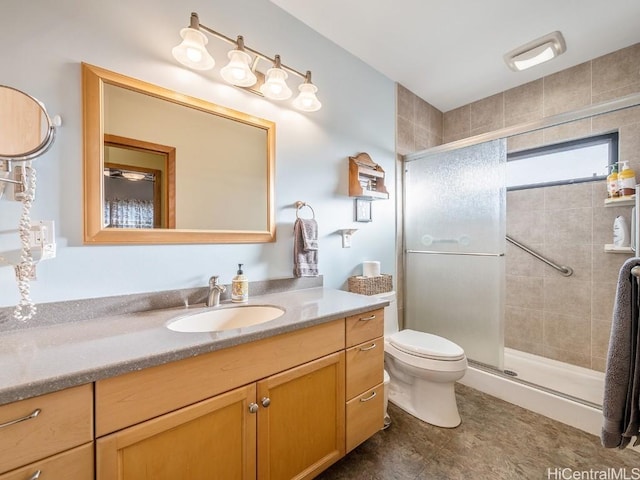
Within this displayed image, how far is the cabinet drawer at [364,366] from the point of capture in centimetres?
128

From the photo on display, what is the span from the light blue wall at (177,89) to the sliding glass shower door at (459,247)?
0.59m

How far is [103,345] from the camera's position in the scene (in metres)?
0.80

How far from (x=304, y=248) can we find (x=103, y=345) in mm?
982

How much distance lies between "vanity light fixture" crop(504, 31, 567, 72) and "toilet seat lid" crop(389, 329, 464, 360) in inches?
78.2

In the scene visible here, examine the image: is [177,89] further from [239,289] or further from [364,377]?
[364,377]

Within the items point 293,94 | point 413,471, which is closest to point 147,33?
point 293,94

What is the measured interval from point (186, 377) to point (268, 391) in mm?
310

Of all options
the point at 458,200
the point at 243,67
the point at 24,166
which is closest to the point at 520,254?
the point at 458,200

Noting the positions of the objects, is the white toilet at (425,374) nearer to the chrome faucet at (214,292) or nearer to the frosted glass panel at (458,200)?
the frosted glass panel at (458,200)

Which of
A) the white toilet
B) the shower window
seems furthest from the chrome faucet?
the shower window

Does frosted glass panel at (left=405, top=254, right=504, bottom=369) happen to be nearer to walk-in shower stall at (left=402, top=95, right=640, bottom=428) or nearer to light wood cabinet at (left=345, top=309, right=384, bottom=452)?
walk-in shower stall at (left=402, top=95, right=640, bottom=428)

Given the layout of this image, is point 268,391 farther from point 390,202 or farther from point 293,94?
point 390,202

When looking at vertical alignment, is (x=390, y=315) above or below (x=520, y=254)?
below

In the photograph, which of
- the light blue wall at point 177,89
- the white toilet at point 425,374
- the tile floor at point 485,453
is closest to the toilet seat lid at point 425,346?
the white toilet at point 425,374
